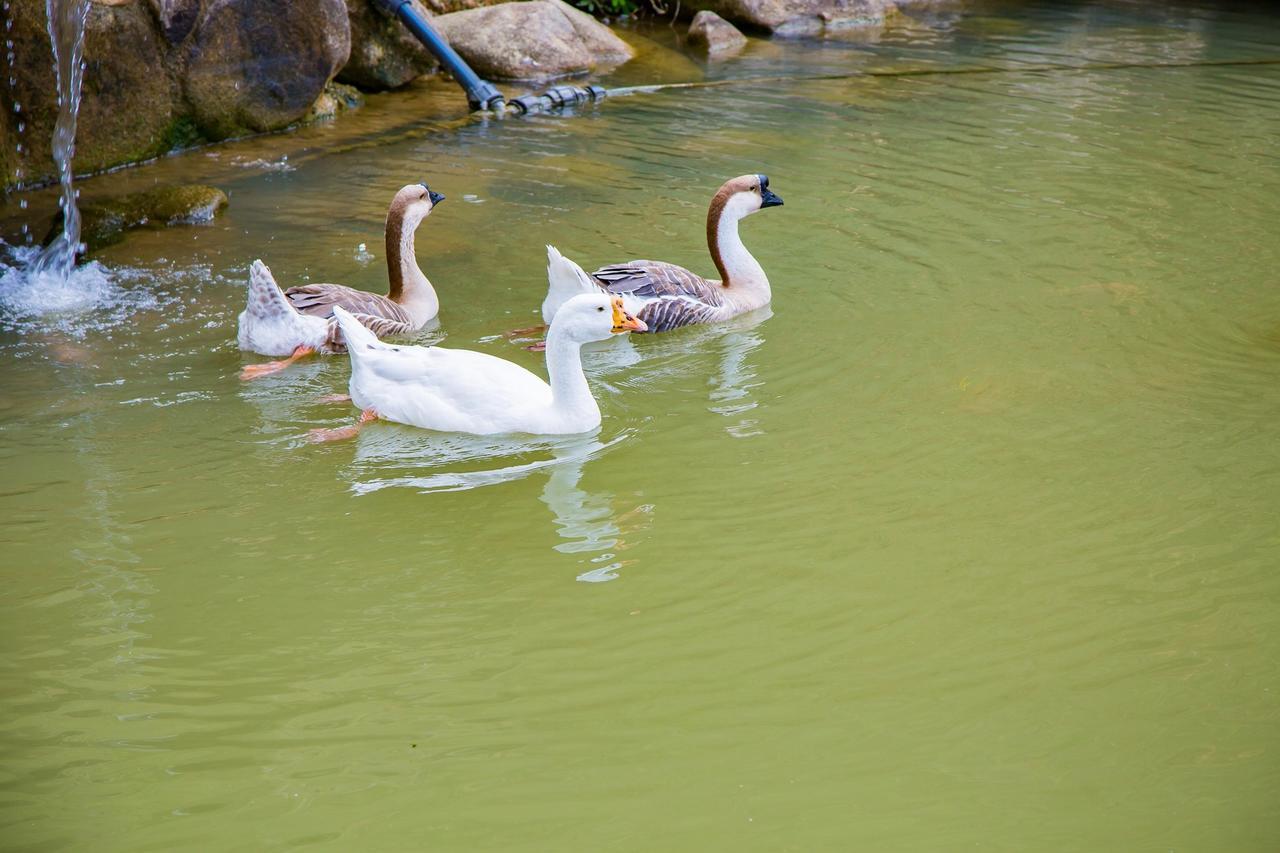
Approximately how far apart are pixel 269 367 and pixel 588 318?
1952 millimetres

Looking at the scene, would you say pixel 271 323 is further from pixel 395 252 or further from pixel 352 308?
pixel 395 252

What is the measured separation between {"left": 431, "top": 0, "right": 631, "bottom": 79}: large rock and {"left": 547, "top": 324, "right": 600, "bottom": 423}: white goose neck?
367 inches

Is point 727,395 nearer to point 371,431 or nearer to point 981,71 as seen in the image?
point 371,431

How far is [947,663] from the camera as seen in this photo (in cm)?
425

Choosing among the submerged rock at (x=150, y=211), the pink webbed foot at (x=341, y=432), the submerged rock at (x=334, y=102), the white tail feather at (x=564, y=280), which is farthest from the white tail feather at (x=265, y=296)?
the submerged rock at (x=334, y=102)

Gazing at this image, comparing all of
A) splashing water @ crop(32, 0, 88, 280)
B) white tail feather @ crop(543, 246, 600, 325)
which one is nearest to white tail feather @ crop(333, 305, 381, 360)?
white tail feather @ crop(543, 246, 600, 325)

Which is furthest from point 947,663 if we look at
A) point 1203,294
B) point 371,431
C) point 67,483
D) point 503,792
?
point 1203,294

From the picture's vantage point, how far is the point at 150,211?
949 cm

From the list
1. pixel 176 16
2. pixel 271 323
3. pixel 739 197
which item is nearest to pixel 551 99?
pixel 176 16

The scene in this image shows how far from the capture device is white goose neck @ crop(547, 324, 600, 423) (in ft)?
19.9

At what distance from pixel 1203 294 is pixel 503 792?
5831 millimetres

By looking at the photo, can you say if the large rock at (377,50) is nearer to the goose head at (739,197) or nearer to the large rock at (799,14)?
the large rock at (799,14)

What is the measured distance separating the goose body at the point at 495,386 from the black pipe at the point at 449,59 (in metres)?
7.35

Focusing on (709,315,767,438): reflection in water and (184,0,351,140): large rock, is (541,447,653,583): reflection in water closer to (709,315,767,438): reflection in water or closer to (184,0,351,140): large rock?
(709,315,767,438): reflection in water
